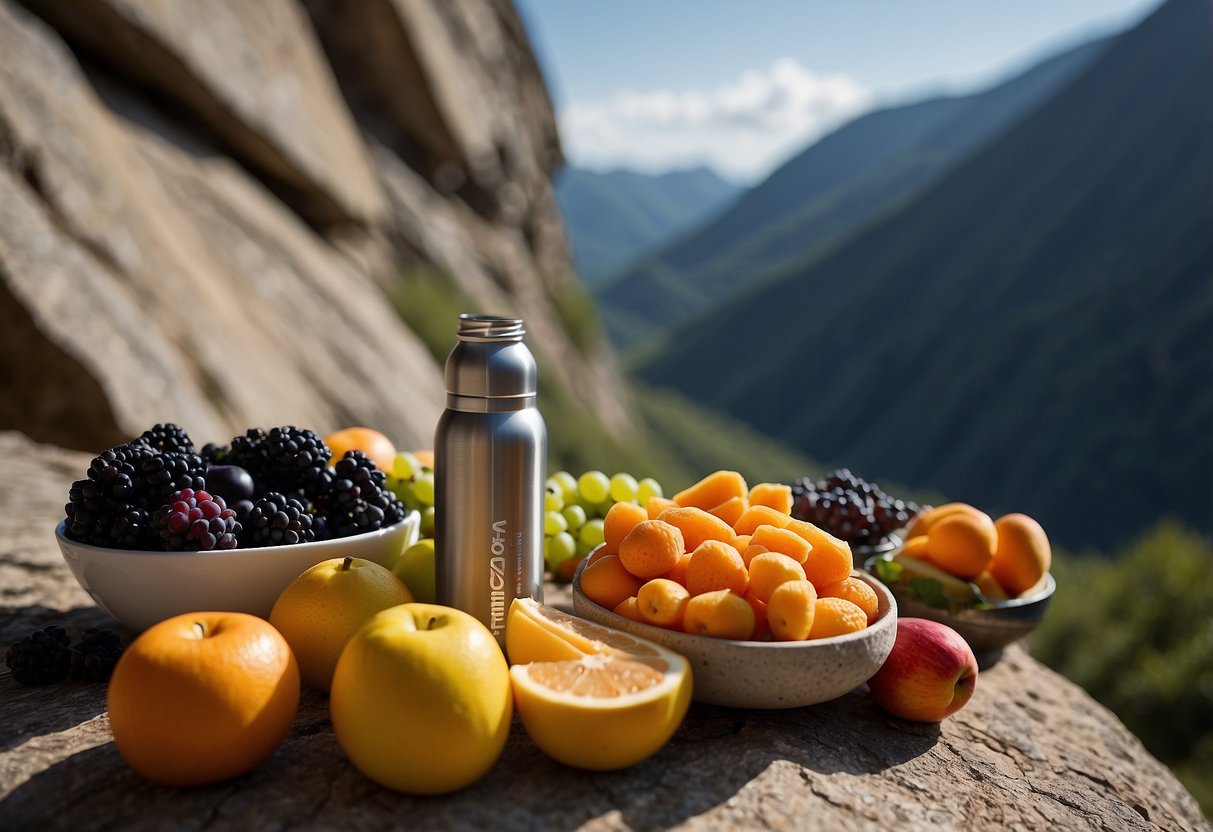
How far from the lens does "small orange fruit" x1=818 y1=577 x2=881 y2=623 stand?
6.48ft

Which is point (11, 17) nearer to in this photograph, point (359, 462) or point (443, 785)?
point (359, 462)

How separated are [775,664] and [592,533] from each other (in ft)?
3.85

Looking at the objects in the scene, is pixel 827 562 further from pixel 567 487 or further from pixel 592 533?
pixel 567 487

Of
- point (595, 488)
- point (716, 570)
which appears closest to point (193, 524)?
point (716, 570)

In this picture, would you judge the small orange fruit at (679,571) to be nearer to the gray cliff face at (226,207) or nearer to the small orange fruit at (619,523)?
the small orange fruit at (619,523)

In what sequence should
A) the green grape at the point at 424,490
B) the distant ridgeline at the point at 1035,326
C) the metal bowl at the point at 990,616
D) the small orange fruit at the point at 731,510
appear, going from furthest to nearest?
1. the distant ridgeline at the point at 1035,326
2. the green grape at the point at 424,490
3. the metal bowl at the point at 990,616
4. the small orange fruit at the point at 731,510

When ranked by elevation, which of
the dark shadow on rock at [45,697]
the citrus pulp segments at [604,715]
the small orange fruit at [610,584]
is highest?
the small orange fruit at [610,584]

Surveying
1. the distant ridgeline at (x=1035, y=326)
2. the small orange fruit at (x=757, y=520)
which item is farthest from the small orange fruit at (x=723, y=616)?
the distant ridgeline at (x=1035, y=326)

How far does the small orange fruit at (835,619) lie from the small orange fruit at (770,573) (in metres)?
0.08

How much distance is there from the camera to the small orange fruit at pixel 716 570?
6.22 ft

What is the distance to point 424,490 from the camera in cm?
276

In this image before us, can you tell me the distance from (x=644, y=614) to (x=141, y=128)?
1012 cm

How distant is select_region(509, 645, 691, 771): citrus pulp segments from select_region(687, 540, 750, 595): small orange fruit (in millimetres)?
210

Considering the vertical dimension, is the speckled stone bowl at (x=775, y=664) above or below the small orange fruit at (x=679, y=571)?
below
